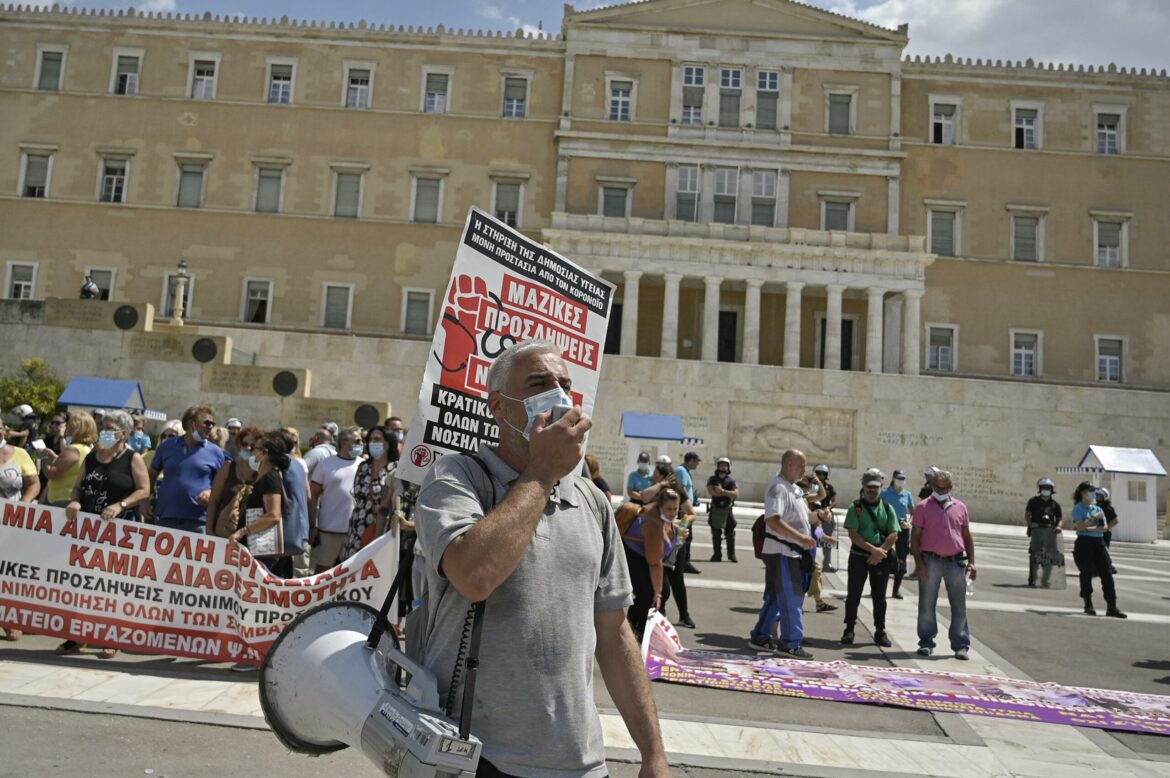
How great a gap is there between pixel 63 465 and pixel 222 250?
3172cm

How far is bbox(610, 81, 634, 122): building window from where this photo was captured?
3609 cm

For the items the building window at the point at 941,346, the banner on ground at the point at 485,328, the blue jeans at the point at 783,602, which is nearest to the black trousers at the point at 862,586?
the blue jeans at the point at 783,602

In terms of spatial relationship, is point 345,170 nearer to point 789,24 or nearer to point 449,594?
point 789,24

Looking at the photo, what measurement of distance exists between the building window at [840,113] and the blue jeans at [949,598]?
3064cm

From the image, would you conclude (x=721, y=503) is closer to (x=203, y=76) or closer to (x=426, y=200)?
(x=426, y=200)

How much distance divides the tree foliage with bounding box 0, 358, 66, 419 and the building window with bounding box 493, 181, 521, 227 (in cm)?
1855

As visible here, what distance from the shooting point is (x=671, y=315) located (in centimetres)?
3177

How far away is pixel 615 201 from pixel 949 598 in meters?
29.3

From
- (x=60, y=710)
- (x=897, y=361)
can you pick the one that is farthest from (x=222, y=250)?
(x=60, y=710)

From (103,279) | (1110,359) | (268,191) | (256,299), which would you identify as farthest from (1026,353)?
(103,279)

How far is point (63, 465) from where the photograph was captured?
7.01m

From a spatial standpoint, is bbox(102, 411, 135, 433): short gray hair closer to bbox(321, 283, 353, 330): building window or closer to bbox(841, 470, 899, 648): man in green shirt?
bbox(841, 470, 899, 648): man in green shirt

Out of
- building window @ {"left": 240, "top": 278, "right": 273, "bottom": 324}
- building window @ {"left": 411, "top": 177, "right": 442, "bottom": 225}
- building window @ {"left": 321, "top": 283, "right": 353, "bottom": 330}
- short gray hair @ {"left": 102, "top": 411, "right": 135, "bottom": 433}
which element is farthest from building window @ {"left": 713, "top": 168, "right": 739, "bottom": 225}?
short gray hair @ {"left": 102, "top": 411, "right": 135, "bottom": 433}

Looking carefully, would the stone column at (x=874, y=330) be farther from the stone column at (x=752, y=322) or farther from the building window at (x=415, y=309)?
the building window at (x=415, y=309)
